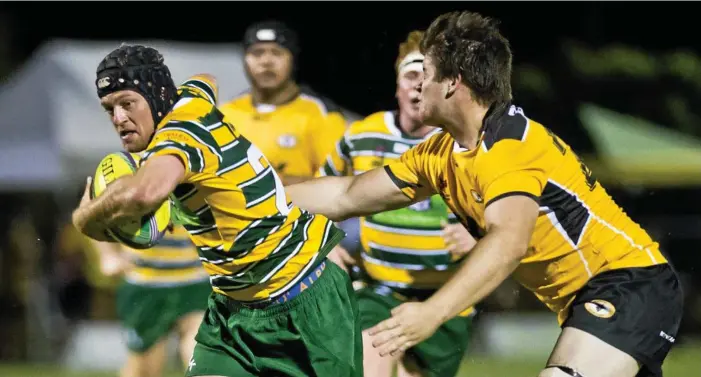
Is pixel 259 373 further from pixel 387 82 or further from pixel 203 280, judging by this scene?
pixel 387 82

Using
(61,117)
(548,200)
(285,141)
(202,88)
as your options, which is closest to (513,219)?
(548,200)

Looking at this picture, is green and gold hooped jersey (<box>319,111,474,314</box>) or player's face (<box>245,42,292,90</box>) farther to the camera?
player's face (<box>245,42,292,90</box>)

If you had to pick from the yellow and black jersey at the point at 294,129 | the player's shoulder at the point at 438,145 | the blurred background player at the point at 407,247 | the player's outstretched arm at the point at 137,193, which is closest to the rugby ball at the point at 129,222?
the player's outstretched arm at the point at 137,193

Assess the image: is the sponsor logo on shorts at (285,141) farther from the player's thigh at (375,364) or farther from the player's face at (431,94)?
the player's face at (431,94)

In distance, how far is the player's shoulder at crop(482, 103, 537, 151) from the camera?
12.7 ft

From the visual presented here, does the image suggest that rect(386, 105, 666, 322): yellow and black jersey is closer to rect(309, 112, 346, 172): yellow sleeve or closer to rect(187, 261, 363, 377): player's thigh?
rect(187, 261, 363, 377): player's thigh

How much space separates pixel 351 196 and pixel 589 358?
1184 millimetres

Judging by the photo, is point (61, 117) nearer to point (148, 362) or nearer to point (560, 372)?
point (148, 362)

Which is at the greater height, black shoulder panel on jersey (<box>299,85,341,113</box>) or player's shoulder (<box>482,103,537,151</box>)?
player's shoulder (<box>482,103,537,151</box>)

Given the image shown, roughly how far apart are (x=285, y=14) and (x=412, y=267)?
10.8 meters

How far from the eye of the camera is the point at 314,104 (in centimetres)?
721

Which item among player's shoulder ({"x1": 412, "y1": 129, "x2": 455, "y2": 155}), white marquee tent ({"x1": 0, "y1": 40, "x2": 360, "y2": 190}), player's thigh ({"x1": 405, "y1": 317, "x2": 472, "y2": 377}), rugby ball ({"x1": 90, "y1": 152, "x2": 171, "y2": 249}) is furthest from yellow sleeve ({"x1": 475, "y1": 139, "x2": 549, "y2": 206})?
white marquee tent ({"x1": 0, "y1": 40, "x2": 360, "y2": 190})

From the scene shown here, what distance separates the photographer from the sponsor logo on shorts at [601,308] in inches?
158

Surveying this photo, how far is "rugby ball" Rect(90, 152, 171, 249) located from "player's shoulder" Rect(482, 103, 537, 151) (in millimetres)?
1280
